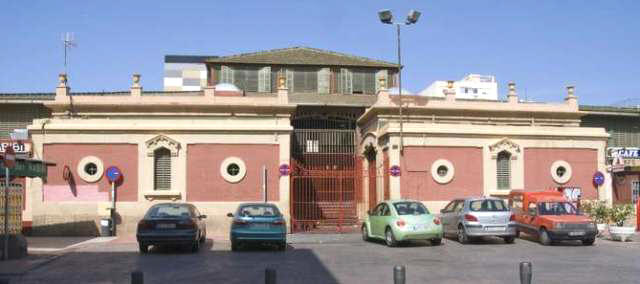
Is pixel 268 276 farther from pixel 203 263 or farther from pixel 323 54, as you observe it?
pixel 323 54

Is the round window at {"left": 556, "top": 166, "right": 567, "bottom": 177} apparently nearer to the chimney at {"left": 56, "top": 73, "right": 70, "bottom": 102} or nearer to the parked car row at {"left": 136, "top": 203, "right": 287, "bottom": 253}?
the parked car row at {"left": 136, "top": 203, "right": 287, "bottom": 253}

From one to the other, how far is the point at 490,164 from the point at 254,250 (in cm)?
1202

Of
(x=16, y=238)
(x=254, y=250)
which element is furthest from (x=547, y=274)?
(x=16, y=238)

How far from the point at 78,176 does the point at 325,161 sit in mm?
11899

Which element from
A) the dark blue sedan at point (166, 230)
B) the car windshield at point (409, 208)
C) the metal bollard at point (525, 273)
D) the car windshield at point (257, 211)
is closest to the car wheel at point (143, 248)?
the dark blue sedan at point (166, 230)

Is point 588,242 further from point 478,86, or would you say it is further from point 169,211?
point 478,86

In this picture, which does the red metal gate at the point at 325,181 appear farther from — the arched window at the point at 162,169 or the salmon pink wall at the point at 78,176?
the salmon pink wall at the point at 78,176

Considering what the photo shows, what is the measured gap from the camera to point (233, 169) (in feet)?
83.3

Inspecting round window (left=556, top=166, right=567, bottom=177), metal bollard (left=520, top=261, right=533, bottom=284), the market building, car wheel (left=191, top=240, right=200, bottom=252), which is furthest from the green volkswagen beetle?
metal bollard (left=520, top=261, right=533, bottom=284)

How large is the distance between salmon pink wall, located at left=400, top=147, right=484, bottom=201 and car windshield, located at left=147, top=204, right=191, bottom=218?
10.1 metres

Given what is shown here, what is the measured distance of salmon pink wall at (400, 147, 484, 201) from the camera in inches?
1021

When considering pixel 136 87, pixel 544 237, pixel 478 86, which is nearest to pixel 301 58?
pixel 136 87

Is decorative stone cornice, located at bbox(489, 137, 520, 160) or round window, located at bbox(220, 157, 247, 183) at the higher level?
decorative stone cornice, located at bbox(489, 137, 520, 160)

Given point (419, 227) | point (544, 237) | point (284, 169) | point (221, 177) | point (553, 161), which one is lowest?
point (544, 237)
